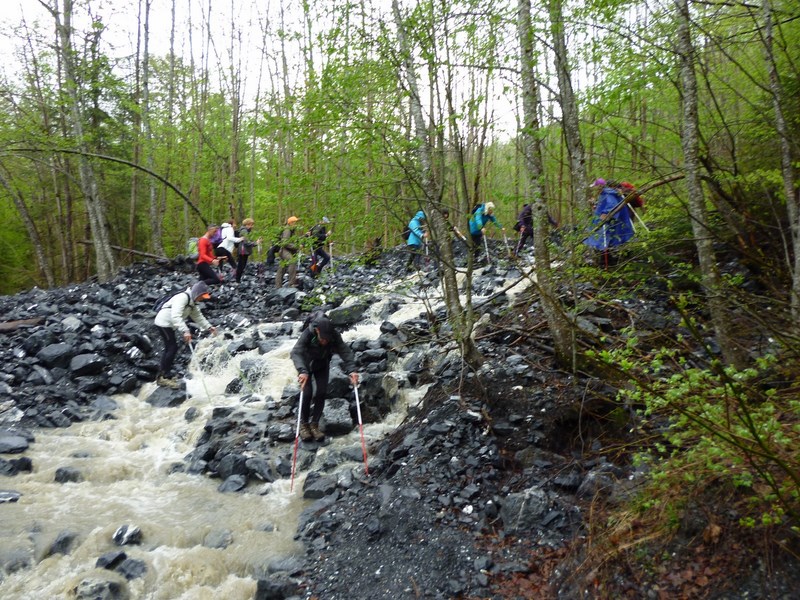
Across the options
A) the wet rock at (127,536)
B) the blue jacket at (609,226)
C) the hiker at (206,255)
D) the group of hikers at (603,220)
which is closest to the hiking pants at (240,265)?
the hiker at (206,255)

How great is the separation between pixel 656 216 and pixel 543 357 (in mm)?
2541

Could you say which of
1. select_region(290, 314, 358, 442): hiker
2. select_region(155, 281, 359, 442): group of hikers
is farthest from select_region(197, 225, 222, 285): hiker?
select_region(290, 314, 358, 442): hiker

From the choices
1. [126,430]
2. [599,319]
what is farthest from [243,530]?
[599,319]

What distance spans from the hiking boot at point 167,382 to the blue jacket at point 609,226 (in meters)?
8.33

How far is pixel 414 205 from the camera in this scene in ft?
23.5

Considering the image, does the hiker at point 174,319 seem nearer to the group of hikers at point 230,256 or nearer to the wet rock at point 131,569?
the group of hikers at point 230,256

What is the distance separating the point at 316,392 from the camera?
784 cm

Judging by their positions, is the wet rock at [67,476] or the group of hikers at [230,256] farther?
the group of hikers at [230,256]

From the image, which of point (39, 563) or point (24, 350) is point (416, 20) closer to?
point (39, 563)

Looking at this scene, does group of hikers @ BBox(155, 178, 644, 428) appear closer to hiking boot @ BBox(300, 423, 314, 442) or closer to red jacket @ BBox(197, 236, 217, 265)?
hiking boot @ BBox(300, 423, 314, 442)

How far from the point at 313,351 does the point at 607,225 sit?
4.33m

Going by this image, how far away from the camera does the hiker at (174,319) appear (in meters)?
9.98

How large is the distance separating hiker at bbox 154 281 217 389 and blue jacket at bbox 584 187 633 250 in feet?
23.9

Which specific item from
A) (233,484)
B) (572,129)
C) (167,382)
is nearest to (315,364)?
(233,484)
